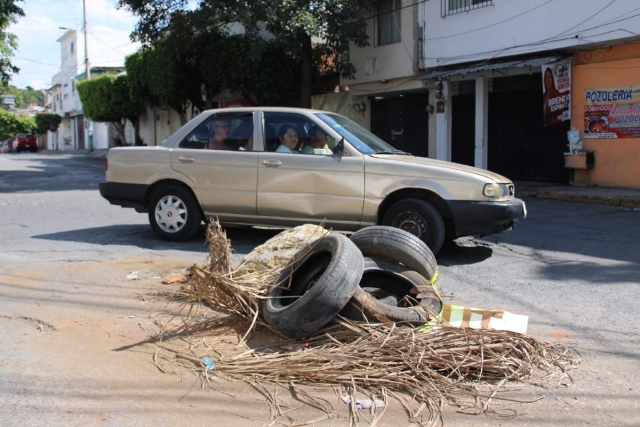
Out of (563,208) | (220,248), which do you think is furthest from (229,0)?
(220,248)

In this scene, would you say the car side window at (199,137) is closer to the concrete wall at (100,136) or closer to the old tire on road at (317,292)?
the old tire on road at (317,292)

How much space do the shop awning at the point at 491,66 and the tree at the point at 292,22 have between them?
2826 millimetres

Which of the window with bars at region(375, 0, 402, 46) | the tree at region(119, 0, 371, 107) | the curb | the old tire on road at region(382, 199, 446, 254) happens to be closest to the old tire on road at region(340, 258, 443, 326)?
the old tire on road at region(382, 199, 446, 254)

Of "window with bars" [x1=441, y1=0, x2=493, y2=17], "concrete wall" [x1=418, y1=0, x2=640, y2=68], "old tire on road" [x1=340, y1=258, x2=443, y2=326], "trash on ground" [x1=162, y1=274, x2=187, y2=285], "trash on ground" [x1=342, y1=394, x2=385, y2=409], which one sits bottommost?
"trash on ground" [x1=342, y1=394, x2=385, y2=409]

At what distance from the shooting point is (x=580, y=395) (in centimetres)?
344

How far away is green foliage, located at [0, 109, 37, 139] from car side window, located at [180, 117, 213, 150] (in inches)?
2797

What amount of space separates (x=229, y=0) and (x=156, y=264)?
13250mm

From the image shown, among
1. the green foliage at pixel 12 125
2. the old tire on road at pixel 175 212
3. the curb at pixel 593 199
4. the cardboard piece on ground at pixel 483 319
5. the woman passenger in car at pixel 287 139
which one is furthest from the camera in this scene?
the green foliage at pixel 12 125

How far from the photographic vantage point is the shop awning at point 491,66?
1465cm

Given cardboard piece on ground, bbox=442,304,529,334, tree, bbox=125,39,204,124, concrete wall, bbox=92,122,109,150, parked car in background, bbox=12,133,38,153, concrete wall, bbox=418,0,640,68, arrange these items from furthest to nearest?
parked car in background, bbox=12,133,38,153, concrete wall, bbox=92,122,109,150, tree, bbox=125,39,204,124, concrete wall, bbox=418,0,640,68, cardboard piece on ground, bbox=442,304,529,334

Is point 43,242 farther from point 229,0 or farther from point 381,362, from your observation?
point 229,0

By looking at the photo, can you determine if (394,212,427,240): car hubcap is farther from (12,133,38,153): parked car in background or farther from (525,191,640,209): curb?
(12,133,38,153): parked car in background

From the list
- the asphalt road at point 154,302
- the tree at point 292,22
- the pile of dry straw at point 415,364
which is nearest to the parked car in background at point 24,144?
the tree at point 292,22

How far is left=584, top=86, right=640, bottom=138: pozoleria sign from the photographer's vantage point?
13.6 m
